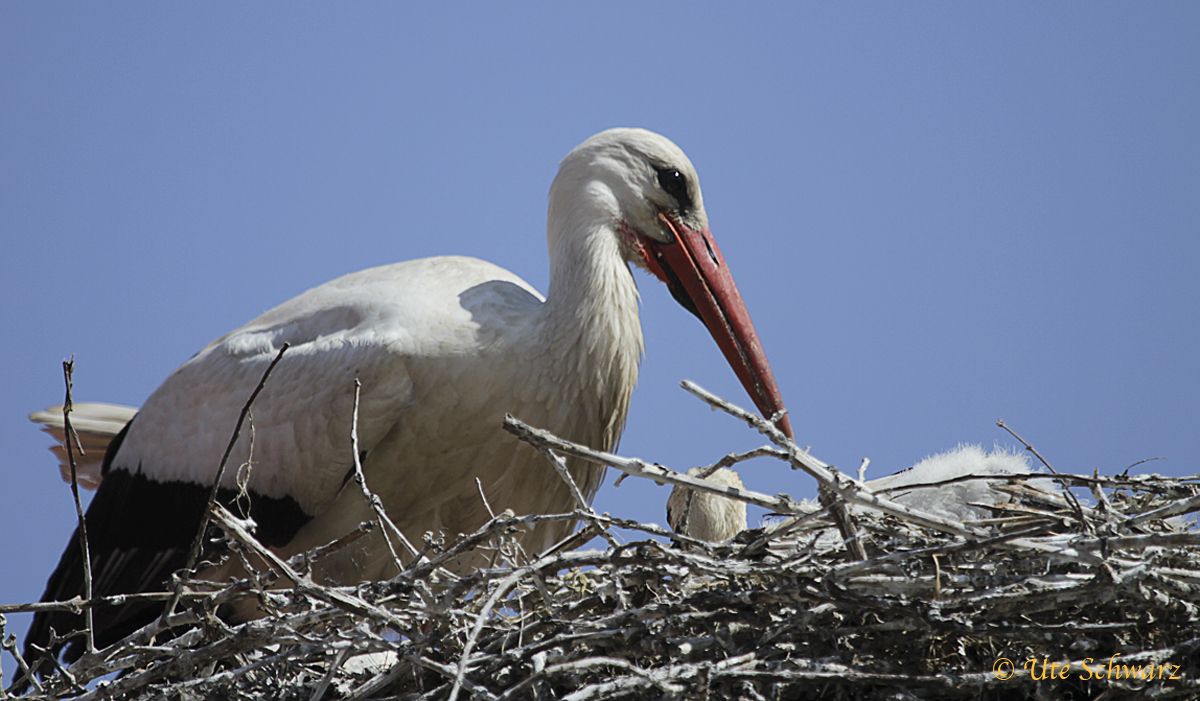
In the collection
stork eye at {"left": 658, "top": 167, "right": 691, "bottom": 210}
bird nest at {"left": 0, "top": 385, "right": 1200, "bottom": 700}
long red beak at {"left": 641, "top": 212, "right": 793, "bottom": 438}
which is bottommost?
bird nest at {"left": 0, "top": 385, "right": 1200, "bottom": 700}

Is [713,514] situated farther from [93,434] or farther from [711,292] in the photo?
[93,434]

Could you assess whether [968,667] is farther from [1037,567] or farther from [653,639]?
[653,639]

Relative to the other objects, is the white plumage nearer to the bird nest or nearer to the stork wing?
the stork wing

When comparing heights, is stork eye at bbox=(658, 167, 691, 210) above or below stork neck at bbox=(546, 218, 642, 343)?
above

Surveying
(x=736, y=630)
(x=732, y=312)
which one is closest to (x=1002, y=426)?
(x=736, y=630)

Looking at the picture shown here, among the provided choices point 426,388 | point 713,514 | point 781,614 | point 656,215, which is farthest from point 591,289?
point 781,614

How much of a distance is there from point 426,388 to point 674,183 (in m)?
0.81

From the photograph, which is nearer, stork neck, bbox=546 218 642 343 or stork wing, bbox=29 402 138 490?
stork neck, bbox=546 218 642 343

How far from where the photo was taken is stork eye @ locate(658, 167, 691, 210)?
151 inches

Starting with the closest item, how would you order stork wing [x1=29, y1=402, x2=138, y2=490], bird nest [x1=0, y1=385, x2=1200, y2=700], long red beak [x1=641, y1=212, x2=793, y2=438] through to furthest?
bird nest [x1=0, y1=385, x2=1200, y2=700] → long red beak [x1=641, y1=212, x2=793, y2=438] → stork wing [x1=29, y1=402, x2=138, y2=490]

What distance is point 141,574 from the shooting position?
3.86 metres

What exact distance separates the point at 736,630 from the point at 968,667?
0.33 m

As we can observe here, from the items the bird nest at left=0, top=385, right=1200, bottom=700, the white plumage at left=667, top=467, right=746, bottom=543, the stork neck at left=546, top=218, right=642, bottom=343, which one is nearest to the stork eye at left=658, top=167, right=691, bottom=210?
the stork neck at left=546, top=218, right=642, bottom=343

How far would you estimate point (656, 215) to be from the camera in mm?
3855
